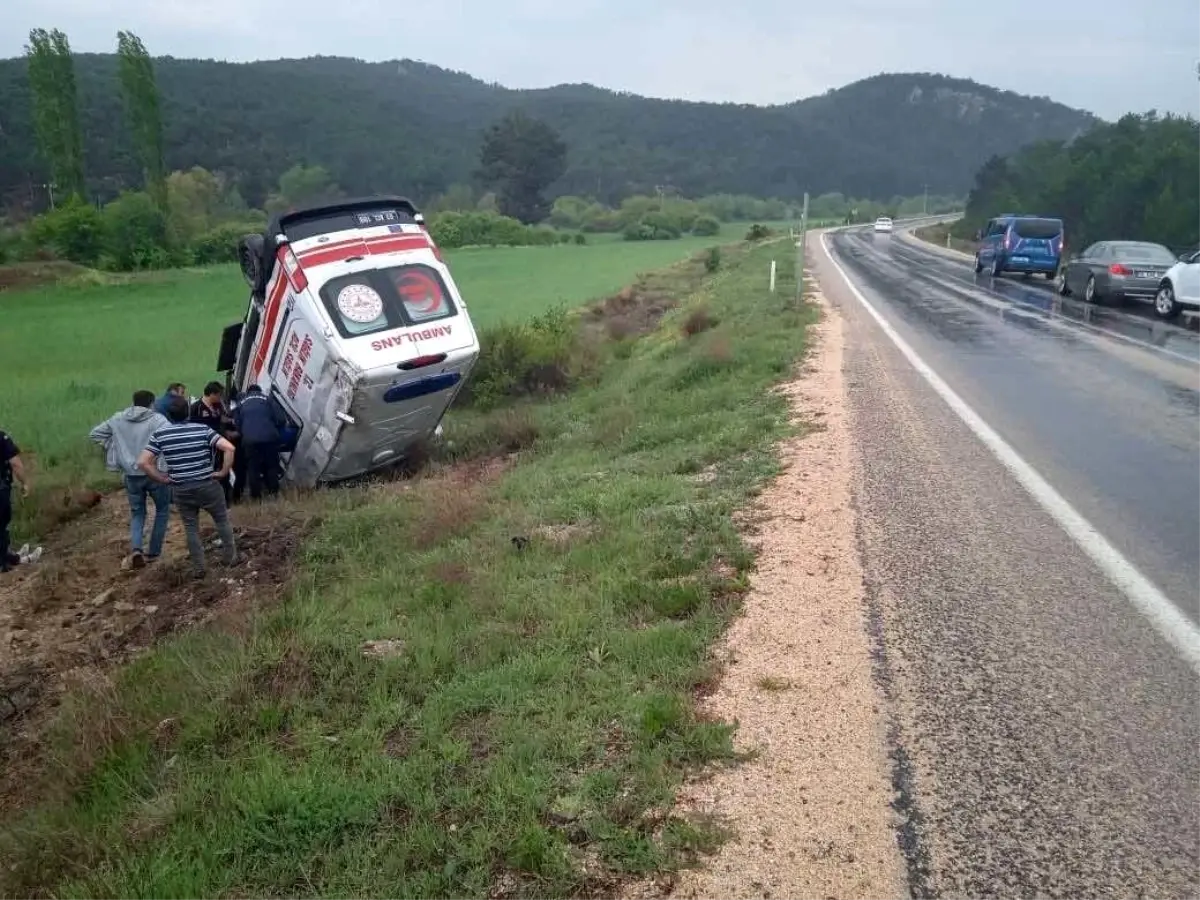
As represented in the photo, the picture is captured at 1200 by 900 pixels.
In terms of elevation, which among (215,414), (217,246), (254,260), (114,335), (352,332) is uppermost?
(254,260)

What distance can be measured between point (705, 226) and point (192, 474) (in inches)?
3653

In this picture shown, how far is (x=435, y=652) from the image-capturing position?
4988mm

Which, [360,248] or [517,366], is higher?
[360,248]

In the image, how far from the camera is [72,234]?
5156 centimetres

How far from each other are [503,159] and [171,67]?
156ft

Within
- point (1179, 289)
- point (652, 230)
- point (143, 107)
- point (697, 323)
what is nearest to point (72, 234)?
point (143, 107)

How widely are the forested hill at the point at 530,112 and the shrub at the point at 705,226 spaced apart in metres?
37.4

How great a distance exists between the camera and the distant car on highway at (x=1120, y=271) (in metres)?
19.0

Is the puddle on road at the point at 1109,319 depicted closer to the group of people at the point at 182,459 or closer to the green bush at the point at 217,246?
the group of people at the point at 182,459

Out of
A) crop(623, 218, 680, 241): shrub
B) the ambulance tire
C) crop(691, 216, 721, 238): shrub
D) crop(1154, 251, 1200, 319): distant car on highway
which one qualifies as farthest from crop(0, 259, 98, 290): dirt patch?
crop(691, 216, 721, 238): shrub

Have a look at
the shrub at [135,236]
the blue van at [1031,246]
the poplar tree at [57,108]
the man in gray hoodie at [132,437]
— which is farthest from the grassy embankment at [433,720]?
the poplar tree at [57,108]

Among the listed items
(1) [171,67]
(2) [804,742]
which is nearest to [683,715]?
(2) [804,742]

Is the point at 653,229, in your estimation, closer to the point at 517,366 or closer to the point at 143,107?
the point at 143,107

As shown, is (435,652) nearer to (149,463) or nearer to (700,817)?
(700,817)
